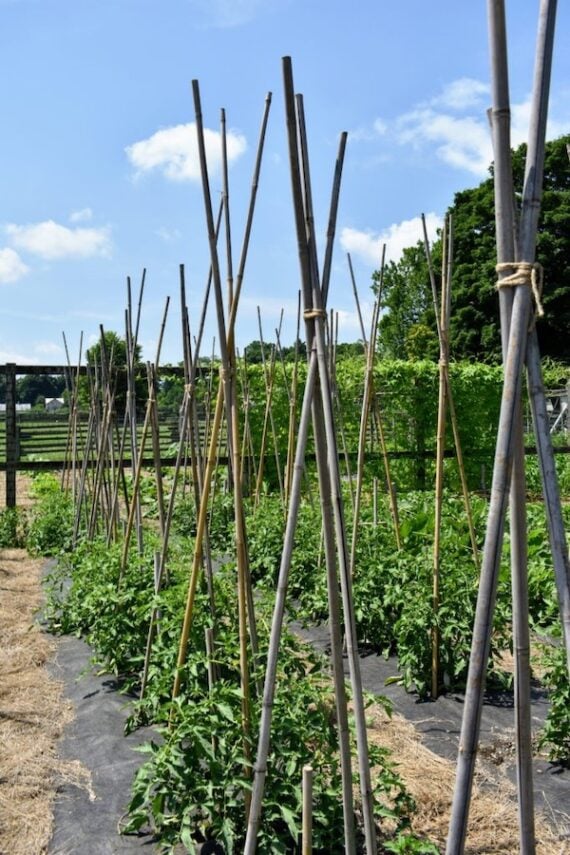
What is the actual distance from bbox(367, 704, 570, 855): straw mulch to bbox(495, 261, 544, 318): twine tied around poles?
5.98 ft

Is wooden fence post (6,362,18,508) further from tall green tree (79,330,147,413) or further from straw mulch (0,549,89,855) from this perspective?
straw mulch (0,549,89,855)

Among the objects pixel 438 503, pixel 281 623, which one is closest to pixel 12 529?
pixel 438 503

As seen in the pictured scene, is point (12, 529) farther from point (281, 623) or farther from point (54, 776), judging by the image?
point (281, 623)

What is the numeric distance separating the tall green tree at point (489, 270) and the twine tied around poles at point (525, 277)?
19.4 meters

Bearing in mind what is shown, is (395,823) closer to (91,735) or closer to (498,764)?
(498,764)

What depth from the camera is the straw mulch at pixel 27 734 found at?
258cm

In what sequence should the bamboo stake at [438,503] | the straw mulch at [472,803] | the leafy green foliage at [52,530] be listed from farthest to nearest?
the leafy green foliage at [52,530] < the bamboo stake at [438,503] < the straw mulch at [472,803]

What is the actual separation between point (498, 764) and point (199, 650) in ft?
4.48

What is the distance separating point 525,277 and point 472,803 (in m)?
2.16

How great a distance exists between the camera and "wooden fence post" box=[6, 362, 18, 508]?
9.29 m

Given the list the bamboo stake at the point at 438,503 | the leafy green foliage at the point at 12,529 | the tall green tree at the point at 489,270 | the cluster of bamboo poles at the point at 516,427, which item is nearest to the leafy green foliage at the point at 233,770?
the cluster of bamboo poles at the point at 516,427

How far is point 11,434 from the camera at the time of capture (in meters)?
9.42

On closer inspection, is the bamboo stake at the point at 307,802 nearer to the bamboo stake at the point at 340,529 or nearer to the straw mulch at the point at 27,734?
the bamboo stake at the point at 340,529

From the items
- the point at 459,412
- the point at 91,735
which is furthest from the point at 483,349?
the point at 91,735
